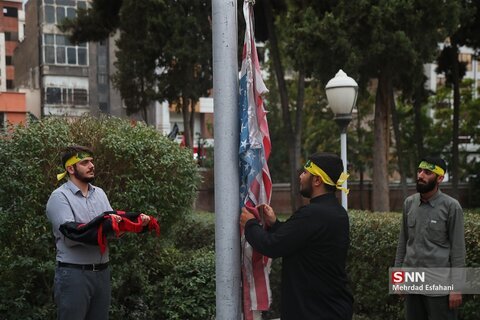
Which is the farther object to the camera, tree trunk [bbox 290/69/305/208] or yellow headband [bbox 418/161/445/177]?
tree trunk [bbox 290/69/305/208]

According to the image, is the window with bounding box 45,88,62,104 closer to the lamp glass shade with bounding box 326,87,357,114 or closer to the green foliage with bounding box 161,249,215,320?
the lamp glass shade with bounding box 326,87,357,114

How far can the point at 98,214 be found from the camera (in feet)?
14.8

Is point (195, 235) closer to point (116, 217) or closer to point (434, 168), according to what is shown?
point (434, 168)

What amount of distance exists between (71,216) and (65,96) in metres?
40.9

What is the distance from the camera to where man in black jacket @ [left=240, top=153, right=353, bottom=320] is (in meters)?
3.30

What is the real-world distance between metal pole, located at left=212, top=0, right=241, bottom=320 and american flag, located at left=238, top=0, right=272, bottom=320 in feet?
0.20

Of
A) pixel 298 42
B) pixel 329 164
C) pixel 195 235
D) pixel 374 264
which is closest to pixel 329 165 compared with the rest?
pixel 329 164

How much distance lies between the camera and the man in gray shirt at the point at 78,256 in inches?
168

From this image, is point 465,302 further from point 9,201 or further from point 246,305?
point 9,201

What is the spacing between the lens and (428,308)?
4.95 meters

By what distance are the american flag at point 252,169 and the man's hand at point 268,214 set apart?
0.04 m

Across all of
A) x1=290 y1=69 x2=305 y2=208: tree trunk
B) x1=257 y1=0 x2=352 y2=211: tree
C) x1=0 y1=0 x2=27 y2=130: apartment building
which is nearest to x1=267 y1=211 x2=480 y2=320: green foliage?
x1=257 y1=0 x2=352 y2=211: tree

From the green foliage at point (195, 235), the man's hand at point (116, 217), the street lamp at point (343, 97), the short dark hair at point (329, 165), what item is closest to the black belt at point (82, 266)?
the man's hand at point (116, 217)

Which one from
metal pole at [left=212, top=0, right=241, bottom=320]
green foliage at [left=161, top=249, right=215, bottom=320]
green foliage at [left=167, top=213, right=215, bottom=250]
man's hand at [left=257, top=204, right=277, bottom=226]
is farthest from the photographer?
green foliage at [left=167, top=213, right=215, bottom=250]
